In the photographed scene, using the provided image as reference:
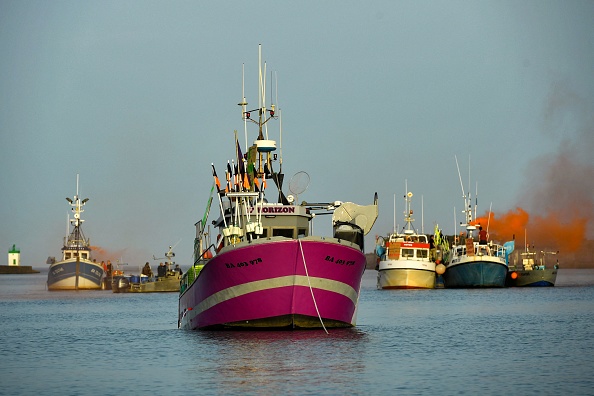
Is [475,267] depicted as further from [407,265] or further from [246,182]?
[246,182]

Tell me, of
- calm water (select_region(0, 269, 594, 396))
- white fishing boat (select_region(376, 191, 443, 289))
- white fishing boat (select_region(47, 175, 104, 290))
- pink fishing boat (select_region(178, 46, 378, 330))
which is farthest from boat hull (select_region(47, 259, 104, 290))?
pink fishing boat (select_region(178, 46, 378, 330))

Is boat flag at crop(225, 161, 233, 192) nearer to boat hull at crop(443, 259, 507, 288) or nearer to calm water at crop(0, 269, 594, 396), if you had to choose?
calm water at crop(0, 269, 594, 396)

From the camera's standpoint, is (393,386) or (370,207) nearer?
(393,386)

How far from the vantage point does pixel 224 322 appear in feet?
169

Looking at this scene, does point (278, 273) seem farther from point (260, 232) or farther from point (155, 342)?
point (155, 342)

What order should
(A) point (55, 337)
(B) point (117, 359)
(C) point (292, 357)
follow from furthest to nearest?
(A) point (55, 337) < (B) point (117, 359) < (C) point (292, 357)

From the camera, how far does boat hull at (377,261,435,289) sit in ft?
450

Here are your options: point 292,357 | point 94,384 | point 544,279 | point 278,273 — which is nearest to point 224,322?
point 278,273

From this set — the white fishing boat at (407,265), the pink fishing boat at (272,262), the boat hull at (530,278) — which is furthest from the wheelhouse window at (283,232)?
the boat hull at (530,278)

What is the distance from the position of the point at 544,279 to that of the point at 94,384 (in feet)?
409

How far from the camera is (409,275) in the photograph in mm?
137000

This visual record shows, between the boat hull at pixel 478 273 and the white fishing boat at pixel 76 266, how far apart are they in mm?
54439

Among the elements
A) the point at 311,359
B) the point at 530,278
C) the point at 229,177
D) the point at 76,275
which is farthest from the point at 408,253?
the point at 311,359

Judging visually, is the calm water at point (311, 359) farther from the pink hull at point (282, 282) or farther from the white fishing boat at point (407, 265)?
the white fishing boat at point (407, 265)
